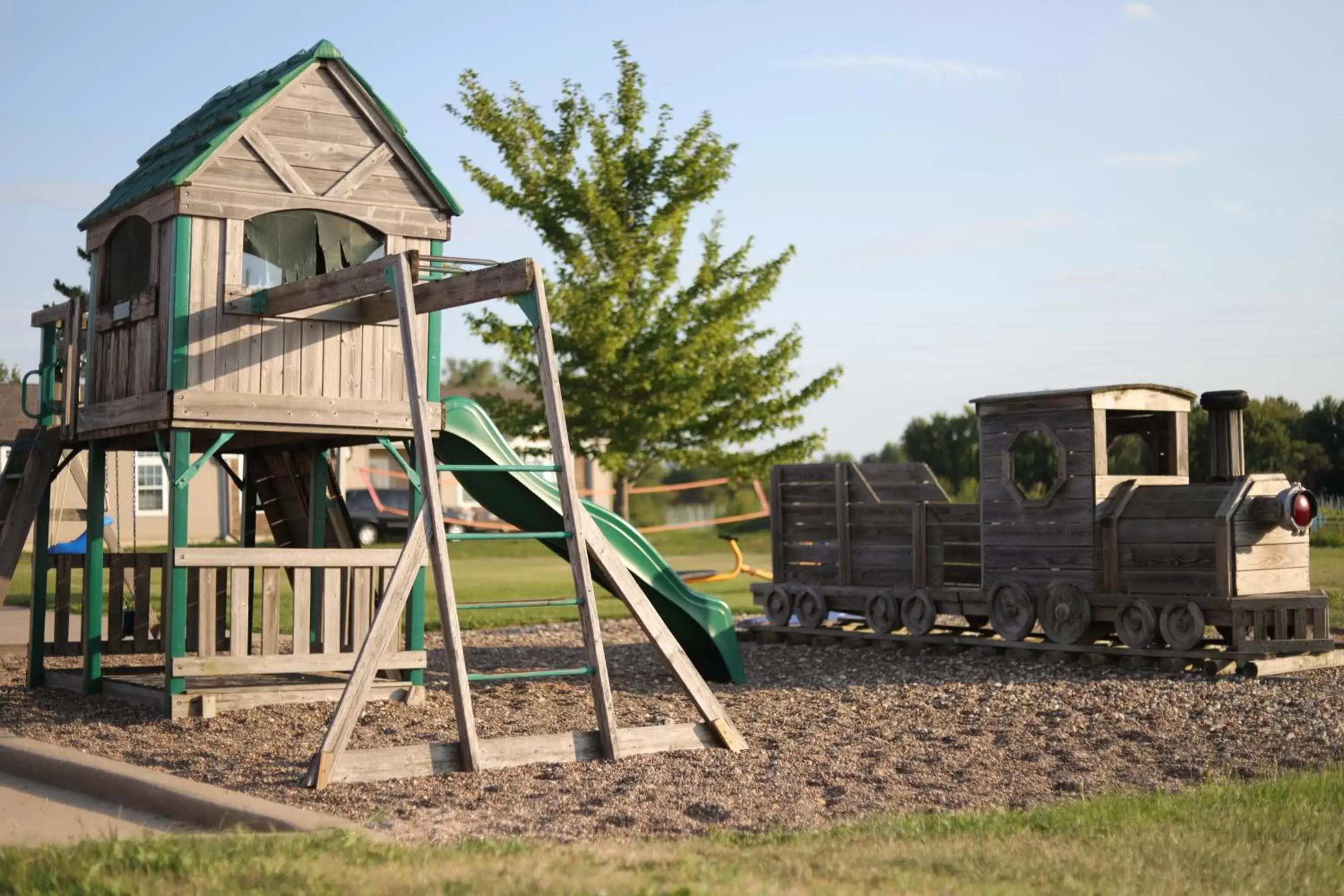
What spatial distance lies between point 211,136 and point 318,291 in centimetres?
178

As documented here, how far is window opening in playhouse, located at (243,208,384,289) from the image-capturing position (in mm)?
10852

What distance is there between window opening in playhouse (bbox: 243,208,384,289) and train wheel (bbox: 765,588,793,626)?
660 centimetres

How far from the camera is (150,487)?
128 feet

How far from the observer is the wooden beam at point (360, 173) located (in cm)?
1107

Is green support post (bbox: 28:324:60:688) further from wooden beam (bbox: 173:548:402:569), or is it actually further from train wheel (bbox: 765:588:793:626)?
train wheel (bbox: 765:588:793:626)

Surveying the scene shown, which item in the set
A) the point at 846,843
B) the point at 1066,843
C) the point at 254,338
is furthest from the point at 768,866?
the point at 254,338

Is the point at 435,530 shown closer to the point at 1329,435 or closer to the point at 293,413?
the point at 293,413

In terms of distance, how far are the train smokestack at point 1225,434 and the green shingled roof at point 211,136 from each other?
6.68 m

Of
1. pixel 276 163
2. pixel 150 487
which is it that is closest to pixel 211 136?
pixel 276 163

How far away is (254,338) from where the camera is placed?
10625 mm

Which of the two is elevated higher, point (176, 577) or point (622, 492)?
point (622, 492)

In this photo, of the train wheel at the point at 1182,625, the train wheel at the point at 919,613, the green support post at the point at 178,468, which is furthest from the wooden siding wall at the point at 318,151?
the train wheel at the point at 1182,625

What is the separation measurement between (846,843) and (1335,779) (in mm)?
2917

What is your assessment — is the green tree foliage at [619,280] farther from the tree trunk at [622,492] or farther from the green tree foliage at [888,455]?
the green tree foliage at [888,455]
